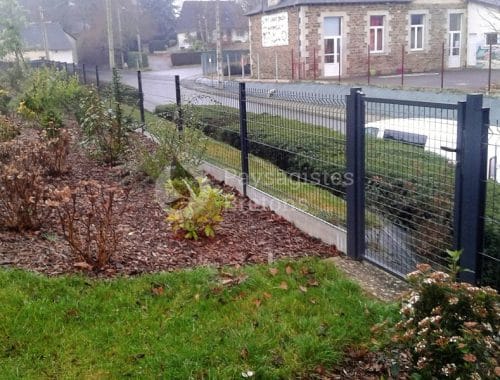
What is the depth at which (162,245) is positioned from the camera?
18.6 ft

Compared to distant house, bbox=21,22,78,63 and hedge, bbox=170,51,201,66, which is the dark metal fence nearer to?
hedge, bbox=170,51,201,66

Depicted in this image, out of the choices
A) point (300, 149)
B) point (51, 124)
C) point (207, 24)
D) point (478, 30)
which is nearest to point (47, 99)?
point (51, 124)

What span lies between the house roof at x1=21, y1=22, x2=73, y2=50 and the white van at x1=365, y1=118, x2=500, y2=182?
6270 cm

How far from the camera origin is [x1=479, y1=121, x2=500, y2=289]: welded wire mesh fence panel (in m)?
4.01

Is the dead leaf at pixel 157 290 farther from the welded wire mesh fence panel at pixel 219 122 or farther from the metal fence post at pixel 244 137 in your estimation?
the welded wire mesh fence panel at pixel 219 122

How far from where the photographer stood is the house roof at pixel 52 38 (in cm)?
6272

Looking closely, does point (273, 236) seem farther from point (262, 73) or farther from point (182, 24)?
point (182, 24)

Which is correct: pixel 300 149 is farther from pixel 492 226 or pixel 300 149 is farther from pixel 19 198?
pixel 19 198

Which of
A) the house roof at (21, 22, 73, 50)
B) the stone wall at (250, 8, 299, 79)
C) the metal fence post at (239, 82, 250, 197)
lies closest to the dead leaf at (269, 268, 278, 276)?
the metal fence post at (239, 82, 250, 197)

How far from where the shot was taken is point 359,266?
5324 millimetres

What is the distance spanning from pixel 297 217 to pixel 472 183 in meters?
2.88

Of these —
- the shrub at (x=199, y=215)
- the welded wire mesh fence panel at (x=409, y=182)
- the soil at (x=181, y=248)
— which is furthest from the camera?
the shrub at (x=199, y=215)

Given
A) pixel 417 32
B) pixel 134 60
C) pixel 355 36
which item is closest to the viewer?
pixel 355 36

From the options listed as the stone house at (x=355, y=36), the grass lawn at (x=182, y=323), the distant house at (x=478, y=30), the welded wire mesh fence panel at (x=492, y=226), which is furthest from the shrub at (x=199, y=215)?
the distant house at (x=478, y=30)
